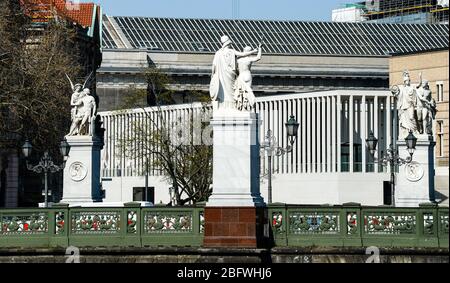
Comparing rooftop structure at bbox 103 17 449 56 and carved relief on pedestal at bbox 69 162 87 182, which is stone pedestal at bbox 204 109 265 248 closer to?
carved relief on pedestal at bbox 69 162 87 182

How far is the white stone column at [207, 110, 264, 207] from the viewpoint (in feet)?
124

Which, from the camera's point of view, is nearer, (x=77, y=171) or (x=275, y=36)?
(x=77, y=171)

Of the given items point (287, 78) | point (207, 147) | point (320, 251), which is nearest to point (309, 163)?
point (207, 147)

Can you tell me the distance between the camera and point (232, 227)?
37406 mm

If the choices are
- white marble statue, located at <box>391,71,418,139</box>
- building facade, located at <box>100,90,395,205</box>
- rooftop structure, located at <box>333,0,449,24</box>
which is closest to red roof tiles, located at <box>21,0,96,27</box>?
building facade, located at <box>100,90,395,205</box>

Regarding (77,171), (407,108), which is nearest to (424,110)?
(407,108)

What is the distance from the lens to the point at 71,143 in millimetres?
48344

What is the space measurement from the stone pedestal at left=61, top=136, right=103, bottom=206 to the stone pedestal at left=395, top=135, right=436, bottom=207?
839cm

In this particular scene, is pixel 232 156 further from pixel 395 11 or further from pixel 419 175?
pixel 395 11

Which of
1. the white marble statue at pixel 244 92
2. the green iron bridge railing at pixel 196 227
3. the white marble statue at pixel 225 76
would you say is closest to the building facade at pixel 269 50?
the green iron bridge railing at pixel 196 227

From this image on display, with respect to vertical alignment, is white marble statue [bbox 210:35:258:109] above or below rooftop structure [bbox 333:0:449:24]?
below

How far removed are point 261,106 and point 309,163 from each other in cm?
563

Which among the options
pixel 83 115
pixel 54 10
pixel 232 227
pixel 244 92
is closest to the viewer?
pixel 232 227

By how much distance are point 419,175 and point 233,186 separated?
9.40m
